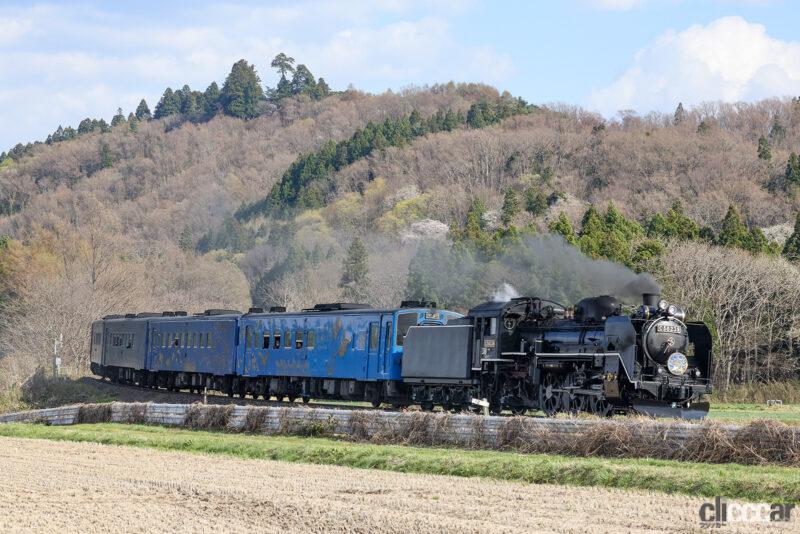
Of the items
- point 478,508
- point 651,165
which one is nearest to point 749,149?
point 651,165

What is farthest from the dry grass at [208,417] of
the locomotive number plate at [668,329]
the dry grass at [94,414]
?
the locomotive number plate at [668,329]

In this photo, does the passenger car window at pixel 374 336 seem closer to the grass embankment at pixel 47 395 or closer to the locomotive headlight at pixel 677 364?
the locomotive headlight at pixel 677 364

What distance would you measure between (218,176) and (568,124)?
65.9 metres

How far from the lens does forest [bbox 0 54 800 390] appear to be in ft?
209

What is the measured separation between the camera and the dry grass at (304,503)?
15.0 m

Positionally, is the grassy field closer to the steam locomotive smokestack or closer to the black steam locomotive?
the black steam locomotive

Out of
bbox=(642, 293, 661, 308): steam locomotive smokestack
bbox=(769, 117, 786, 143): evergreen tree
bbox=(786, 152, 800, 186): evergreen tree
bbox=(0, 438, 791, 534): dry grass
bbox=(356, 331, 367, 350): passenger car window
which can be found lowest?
bbox=(0, 438, 791, 534): dry grass

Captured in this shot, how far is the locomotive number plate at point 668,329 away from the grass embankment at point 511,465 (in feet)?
20.9

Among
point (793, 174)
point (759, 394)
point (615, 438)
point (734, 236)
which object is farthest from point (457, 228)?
point (615, 438)

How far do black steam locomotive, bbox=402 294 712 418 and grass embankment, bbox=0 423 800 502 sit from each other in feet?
18.7

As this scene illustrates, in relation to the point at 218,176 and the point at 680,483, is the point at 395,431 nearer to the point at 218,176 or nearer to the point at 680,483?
the point at 680,483

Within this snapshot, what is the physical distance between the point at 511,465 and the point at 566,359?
9.24 meters

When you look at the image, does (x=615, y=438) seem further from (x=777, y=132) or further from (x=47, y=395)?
(x=777, y=132)

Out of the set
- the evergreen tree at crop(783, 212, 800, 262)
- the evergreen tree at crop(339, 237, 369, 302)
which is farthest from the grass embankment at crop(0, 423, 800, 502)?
the evergreen tree at crop(339, 237, 369, 302)
